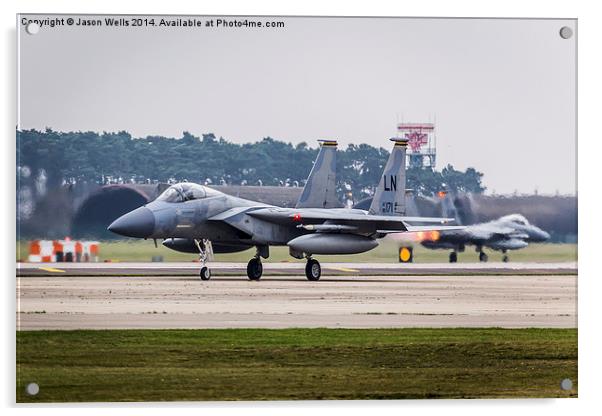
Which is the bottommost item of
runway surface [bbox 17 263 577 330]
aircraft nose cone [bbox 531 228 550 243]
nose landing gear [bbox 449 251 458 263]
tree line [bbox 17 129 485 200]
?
runway surface [bbox 17 263 577 330]

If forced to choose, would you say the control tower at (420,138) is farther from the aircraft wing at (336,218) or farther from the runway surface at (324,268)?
the aircraft wing at (336,218)

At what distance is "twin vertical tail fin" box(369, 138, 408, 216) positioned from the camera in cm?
1652

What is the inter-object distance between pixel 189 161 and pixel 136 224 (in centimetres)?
484

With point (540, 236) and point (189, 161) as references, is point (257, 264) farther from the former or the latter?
point (540, 236)

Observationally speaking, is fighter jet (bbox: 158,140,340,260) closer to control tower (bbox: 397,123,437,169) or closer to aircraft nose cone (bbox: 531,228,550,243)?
control tower (bbox: 397,123,437,169)

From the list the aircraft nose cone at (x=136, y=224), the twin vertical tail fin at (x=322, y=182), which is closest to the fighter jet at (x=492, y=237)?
the twin vertical tail fin at (x=322, y=182)

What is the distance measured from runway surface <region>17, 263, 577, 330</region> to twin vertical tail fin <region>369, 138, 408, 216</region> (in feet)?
4.00

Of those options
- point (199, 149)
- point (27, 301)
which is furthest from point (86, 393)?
point (199, 149)

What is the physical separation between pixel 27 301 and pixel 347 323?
4.24 metres

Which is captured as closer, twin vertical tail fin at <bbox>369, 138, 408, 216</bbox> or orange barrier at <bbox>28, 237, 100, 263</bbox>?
orange barrier at <bbox>28, 237, 100, 263</bbox>

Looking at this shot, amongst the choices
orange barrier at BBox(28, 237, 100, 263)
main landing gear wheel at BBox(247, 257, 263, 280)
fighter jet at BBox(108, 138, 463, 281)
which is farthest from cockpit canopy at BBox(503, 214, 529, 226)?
main landing gear wheel at BBox(247, 257, 263, 280)

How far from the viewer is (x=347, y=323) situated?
50.6 feet

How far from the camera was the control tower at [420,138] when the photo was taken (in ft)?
48.2
